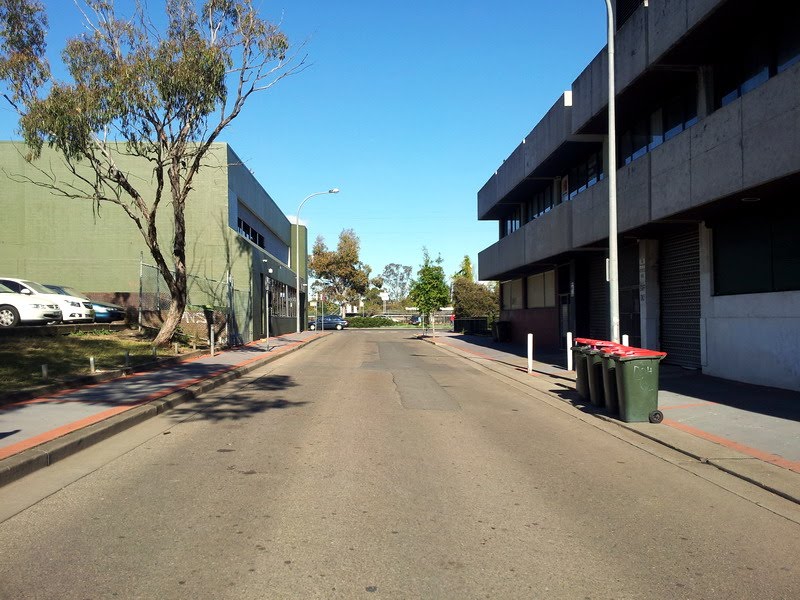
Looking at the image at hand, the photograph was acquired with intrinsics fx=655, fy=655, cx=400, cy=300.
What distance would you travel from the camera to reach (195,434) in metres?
8.91

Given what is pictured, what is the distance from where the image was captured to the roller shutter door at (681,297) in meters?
16.4

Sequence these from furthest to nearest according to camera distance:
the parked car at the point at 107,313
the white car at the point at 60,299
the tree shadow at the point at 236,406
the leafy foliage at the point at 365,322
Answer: the leafy foliage at the point at 365,322 → the parked car at the point at 107,313 → the white car at the point at 60,299 → the tree shadow at the point at 236,406

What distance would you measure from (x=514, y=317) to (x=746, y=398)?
79.8 ft

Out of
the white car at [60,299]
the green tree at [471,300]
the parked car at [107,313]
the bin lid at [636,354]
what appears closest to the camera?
the bin lid at [636,354]

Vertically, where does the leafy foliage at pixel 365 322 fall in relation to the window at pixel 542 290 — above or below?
below

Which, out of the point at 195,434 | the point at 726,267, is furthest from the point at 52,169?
the point at 726,267

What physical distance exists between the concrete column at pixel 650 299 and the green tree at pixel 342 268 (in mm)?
56203

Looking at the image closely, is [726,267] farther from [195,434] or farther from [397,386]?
[195,434]

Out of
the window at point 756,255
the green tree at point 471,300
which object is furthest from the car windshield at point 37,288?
the green tree at point 471,300

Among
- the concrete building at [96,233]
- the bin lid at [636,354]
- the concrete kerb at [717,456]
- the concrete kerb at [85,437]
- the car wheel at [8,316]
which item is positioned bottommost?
the concrete kerb at [717,456]

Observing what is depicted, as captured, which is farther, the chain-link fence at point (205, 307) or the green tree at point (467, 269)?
the green tree at point (467, 269)

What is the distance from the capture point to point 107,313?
23.7 m

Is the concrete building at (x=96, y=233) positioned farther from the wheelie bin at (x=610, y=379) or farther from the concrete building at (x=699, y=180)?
the wheelie bin at (x=610, y=379)

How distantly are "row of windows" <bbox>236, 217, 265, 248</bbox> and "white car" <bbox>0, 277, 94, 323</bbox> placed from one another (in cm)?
1200
